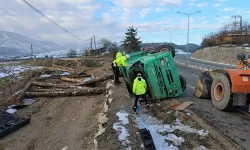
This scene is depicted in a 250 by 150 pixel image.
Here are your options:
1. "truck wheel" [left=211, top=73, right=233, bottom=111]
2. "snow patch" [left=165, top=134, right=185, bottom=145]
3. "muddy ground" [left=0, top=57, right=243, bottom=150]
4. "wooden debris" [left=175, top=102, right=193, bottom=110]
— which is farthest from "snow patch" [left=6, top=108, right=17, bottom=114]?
"truck wheel" [left=211, top=73, right=233, bottom=111]

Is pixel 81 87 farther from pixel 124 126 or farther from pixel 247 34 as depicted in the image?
pixel 247 34

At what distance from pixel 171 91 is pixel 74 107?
492 centimetres

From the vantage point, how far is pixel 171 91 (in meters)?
10.8

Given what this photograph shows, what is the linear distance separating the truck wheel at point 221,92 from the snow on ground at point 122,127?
336 cm

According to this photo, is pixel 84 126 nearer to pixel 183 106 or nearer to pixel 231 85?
pixel 183 106

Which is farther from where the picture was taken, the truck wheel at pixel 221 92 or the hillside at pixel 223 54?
the hillside at pixel 223 54

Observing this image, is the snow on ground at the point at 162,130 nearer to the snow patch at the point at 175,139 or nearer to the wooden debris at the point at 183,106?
the snow patch at the point at 175,139

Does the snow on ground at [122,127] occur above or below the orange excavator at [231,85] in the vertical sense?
below

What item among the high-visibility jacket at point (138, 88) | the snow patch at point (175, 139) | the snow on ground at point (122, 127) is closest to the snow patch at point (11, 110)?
the snow on ground at point (122, 127)

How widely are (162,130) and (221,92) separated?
3.49 metres

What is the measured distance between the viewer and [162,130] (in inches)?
289

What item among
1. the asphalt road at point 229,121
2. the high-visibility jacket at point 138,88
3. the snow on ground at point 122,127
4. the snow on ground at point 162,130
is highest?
the high-visibility jacket at point 138,88

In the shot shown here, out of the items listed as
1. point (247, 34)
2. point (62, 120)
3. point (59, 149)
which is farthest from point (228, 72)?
point (247, 34)

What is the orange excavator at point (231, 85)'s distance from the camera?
8.02 meters
